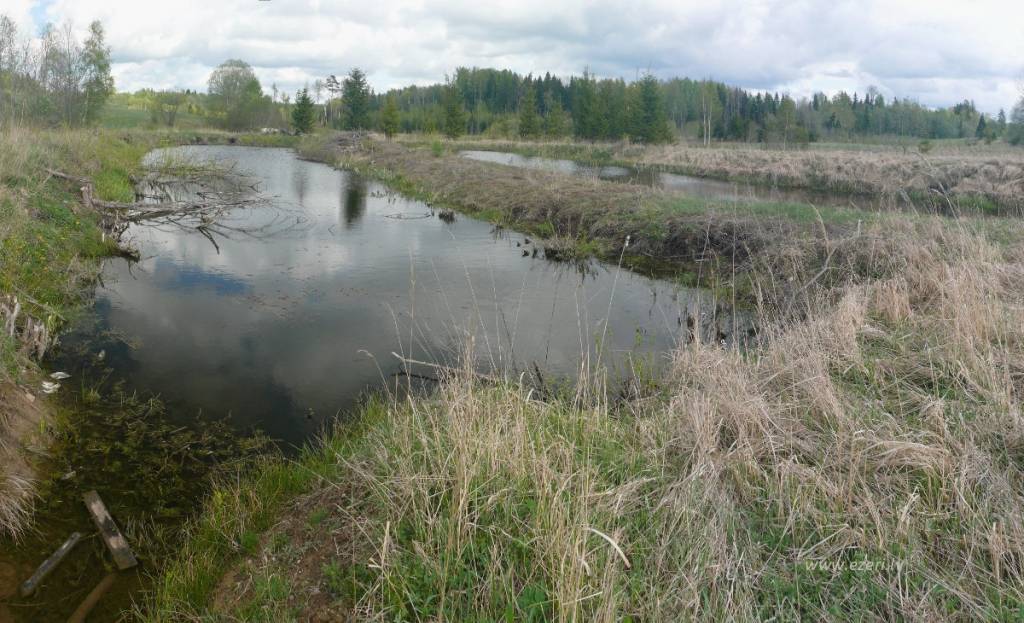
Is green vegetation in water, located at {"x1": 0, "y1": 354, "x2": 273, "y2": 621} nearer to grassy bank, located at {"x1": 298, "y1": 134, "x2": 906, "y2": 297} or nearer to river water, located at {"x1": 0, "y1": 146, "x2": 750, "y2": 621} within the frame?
river water, located at {"x1": 0, "y1": 146, "x2": 750, "y2": 621}

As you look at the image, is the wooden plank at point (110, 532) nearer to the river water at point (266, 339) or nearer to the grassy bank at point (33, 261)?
the river water at point (266, 339)

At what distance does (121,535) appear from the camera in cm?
397

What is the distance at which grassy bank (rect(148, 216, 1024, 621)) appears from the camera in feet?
8.77

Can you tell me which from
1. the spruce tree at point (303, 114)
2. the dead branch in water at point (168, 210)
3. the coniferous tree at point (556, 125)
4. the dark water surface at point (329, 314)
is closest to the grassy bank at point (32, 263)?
the dead branch in water at point (168, 210)

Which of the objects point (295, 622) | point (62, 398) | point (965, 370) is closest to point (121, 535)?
point (295, 622)

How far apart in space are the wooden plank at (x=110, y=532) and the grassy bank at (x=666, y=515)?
1.30 ft

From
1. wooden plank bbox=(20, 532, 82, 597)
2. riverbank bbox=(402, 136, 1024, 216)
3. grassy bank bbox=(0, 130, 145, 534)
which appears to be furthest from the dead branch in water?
riverbank bbox=(402, 136, 1024, 216)

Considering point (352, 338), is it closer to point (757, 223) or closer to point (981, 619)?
point (981, 619)

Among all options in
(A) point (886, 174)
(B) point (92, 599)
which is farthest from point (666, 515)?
(A) point (886, 174)

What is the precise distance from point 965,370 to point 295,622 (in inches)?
183

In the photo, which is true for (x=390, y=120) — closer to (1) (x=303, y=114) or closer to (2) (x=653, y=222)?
(1) (x=303, y=114)

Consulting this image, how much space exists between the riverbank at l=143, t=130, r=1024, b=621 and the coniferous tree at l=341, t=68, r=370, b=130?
46.1 meters

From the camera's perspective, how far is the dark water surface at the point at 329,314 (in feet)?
20.7

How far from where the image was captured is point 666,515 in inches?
125
